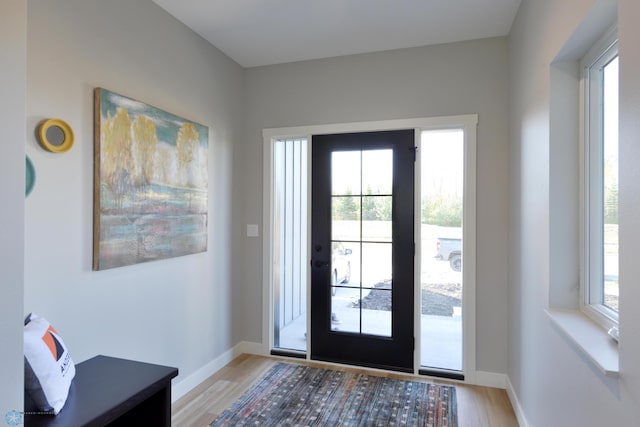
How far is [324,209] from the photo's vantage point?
322 centimetres

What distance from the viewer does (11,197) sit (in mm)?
1008

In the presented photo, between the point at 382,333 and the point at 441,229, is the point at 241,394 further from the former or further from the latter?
the point at 441,229

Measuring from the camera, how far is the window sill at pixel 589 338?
1.12 m

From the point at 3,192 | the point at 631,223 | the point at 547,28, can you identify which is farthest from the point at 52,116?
the point at 547,28

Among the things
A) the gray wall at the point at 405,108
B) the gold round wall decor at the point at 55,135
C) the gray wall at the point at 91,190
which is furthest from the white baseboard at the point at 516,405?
the gold round wall decor at the point at 55,135

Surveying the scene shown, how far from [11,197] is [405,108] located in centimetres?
267

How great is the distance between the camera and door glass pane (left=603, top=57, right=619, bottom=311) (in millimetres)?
1400

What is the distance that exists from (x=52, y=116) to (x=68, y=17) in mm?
529

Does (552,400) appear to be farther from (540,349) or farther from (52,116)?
(52,116)

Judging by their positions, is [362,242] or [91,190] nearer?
[91,190]

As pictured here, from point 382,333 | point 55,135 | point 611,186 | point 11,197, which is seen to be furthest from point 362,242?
point 11,197

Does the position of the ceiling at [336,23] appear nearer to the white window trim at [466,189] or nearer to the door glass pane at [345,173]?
the white window trim at [466,189]

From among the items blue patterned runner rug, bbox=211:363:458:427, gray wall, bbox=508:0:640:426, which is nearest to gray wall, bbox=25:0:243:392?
blue patterned runner rug, bbox=211:363:458:427

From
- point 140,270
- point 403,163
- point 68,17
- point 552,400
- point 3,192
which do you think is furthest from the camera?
point 403,163
